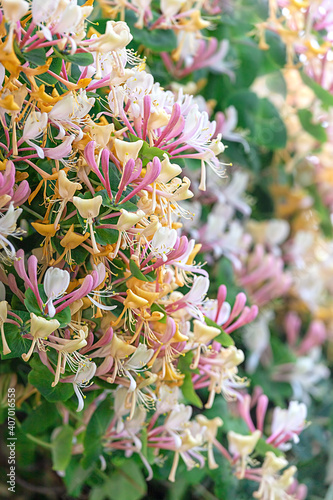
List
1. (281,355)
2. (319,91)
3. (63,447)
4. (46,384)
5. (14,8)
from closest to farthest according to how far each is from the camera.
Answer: (14,8) → (46,384) → (63,447) → (319,91) → (281,355)

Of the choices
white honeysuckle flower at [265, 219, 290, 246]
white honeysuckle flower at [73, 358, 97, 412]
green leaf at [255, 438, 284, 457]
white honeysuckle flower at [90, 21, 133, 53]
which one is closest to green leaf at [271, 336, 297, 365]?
white honeysuckle flower at [265, 219, 290, 246]

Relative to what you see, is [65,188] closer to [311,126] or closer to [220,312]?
[220,312]

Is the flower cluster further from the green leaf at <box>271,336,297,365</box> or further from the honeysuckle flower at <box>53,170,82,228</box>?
the green leaf at <box>271,336,297,365</box>

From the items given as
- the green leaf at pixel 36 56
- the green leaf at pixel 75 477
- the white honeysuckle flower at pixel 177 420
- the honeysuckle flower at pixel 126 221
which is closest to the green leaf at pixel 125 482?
the green leaf at pixel 75 477

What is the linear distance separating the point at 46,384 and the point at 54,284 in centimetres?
10

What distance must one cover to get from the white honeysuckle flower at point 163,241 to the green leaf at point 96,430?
0.19 meters

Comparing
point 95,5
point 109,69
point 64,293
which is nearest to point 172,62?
point 95,5

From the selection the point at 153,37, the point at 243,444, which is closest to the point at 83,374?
the point at 243,444

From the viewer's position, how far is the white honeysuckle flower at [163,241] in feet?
1.32

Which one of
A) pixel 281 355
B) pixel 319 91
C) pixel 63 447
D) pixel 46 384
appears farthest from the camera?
pixel 281 355

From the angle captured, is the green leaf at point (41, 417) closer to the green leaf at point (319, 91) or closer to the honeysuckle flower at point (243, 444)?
the honeysuckle flower at point (243, 444)

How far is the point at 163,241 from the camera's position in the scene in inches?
16.0

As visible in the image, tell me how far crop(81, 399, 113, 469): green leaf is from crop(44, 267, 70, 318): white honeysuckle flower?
17 centimetres

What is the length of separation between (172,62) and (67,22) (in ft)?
1.16
